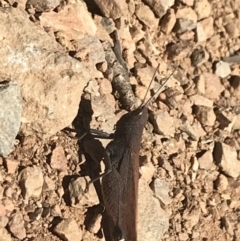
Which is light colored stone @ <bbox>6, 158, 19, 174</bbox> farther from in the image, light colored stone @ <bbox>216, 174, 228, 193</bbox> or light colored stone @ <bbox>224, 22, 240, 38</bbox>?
light colored stone @ <bbox>224, 22, 240, 38</bbox>

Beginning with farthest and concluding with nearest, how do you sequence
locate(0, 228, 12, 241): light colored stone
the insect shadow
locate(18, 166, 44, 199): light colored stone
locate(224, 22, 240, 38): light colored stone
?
locate(224, 22, 240, 38): light colored stone → the insect shadow → locate(18, 166, 44, 199): light colored stone → locate(0, 228, 12, 241): light colored stone

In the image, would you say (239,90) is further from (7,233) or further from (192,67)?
(7,233)

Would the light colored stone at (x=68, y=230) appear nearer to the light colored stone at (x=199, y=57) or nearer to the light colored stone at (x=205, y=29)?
the light colored stone at (x=199, y=57)

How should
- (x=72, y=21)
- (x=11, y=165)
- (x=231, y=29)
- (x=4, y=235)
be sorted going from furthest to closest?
(x=231, y=29)
(x=72, y=21)
(x=11, y=165)
(x=4, y=235)

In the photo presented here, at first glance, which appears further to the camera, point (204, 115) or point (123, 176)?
point (204, 115)

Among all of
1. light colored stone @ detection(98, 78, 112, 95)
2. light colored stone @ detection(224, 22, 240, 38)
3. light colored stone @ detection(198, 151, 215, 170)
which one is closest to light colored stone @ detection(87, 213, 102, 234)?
light colored stone @ detection(98, 78, 112, 95)

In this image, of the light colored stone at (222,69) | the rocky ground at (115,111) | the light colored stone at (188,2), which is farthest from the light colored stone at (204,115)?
the light colored stone at (188,2)

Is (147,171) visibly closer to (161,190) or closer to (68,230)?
(161,190)

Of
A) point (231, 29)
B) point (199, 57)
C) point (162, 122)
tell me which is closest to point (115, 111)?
point (162, 122)
